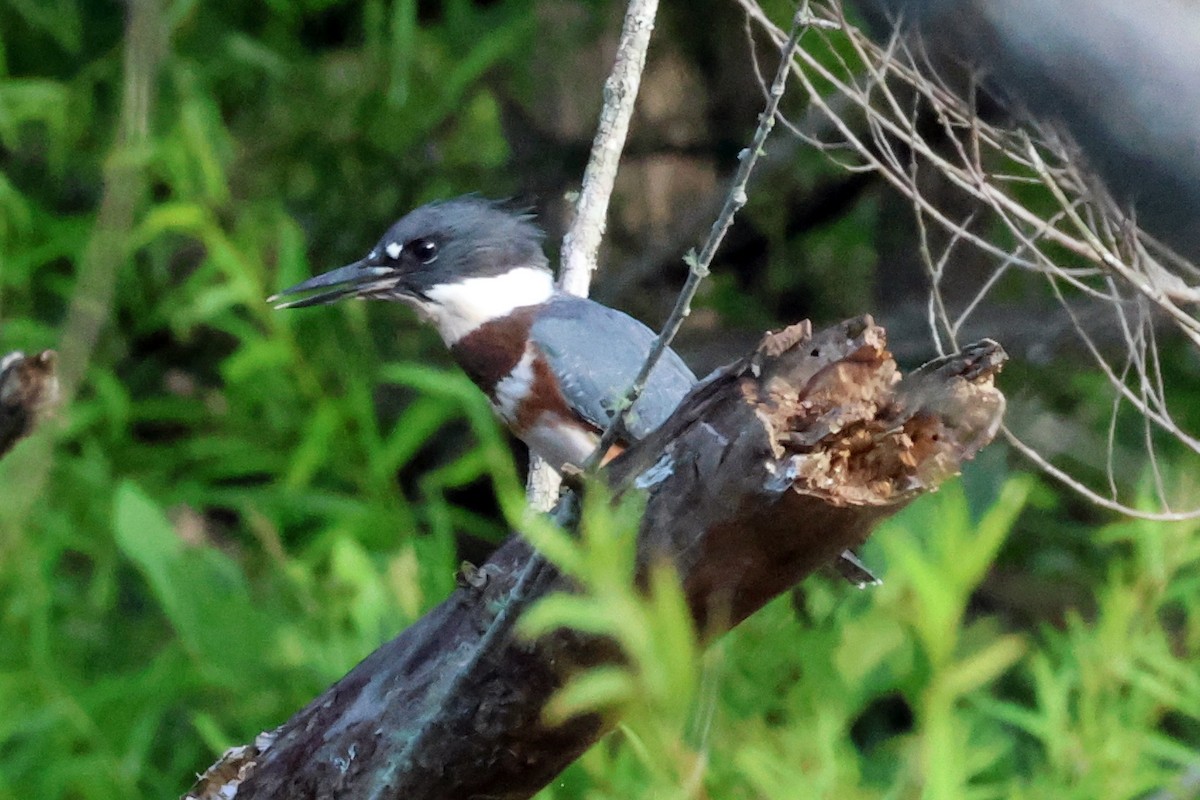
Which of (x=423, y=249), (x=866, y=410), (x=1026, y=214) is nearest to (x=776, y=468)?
(x=866, y=410)

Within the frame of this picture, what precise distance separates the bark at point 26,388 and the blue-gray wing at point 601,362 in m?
0.57

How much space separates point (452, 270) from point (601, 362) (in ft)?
0.92

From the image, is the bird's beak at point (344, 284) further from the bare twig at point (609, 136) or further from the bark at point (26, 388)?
the bark at point (26, 388)

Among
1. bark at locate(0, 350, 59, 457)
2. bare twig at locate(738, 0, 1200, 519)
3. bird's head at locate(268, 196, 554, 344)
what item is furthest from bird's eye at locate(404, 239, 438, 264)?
bark at locate(0, 350, 59, 457)

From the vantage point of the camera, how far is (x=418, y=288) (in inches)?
69.9

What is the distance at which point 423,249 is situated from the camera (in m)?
1.77

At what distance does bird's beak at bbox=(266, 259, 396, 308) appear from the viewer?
1702mm

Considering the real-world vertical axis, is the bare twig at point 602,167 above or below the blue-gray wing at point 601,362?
above

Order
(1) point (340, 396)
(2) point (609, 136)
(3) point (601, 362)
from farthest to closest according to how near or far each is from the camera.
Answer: (1) point (340, 396) < (3) point (601, 362) < (2) point (609, 136)

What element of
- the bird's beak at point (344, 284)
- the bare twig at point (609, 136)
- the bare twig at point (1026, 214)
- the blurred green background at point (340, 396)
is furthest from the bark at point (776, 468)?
the bird's beak at point (344, 284)

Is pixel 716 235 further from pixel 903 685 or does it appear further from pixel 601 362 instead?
pixel 601 362

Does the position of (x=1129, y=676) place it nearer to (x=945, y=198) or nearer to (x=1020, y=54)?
(x=945, y=198)

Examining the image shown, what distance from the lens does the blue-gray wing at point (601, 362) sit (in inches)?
61.0

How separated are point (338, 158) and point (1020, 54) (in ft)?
7.06
